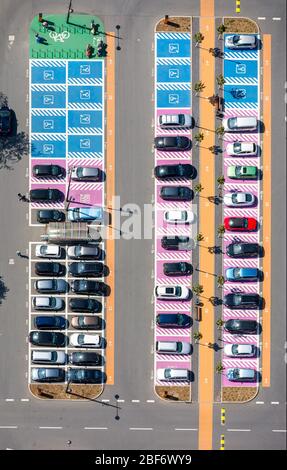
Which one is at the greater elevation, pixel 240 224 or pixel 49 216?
pixel 49 216

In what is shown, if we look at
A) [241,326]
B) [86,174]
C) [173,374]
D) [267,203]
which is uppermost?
[86,174]

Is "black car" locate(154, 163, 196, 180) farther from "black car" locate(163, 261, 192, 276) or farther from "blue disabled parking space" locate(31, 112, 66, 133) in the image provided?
"blue disabled parking space" locate(31, 112, 66, 133)

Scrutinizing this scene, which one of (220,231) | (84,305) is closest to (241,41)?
(220,231)

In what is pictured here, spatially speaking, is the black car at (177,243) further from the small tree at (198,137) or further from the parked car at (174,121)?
the parked car at (174,121)

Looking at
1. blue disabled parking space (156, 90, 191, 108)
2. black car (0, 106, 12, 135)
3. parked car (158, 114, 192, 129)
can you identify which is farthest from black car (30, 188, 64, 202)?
blue disabled parking space (156, 90, 191, 108)

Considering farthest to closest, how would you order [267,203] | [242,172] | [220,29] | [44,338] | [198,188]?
[267,203]
[198,188]
[220,29]
[242,172]
[44,338]

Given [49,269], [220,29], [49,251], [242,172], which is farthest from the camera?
[220,29]

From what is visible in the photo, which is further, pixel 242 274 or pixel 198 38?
pixel 198 38

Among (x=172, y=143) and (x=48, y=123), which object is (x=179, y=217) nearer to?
(x=172, y=143)
